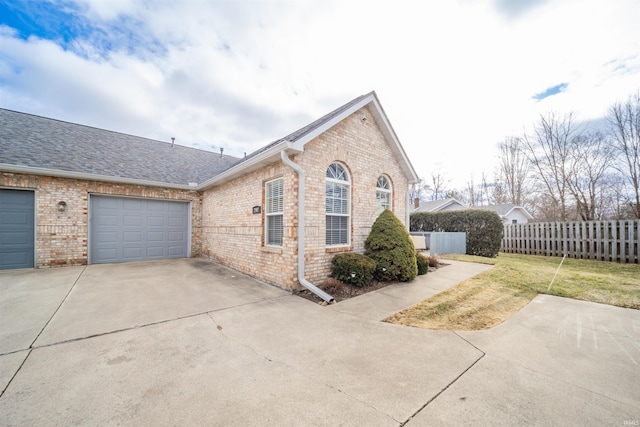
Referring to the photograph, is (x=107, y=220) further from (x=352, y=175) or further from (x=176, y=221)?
(x=352, y=175)

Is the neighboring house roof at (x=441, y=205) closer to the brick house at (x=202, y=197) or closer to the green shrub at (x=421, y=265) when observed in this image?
the brick house at (x=202, y=197)

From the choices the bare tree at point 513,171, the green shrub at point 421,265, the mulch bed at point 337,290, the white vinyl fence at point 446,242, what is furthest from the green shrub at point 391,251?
the bare tree at point 513,171

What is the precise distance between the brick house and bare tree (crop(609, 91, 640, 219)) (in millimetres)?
13643

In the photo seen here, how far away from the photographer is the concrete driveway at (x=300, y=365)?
2033 mm

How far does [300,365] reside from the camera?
2752 mm

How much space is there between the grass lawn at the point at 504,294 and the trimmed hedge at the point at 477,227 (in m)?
3.58

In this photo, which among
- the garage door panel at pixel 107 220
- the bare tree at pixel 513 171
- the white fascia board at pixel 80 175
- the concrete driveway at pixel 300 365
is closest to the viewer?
the concrete driveway at pixel 300 365

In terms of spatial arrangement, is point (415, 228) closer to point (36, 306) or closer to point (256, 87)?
point (256, 87)

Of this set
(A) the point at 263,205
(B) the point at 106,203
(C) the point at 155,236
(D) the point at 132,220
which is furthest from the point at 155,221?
(A) the point at 263,205

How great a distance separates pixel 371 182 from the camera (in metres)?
7.57

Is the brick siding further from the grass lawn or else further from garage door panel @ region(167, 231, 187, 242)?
the grass lawn

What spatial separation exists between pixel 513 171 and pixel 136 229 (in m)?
29.5

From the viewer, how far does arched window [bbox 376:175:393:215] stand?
8.01 metres

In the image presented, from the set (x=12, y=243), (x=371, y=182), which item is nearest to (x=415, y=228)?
(x=371, y=182)
